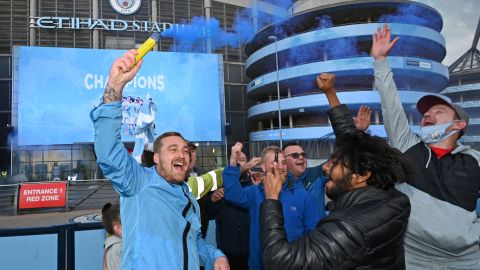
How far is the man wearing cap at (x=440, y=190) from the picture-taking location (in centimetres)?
200

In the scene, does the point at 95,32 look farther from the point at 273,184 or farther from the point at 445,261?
the point at 445,261

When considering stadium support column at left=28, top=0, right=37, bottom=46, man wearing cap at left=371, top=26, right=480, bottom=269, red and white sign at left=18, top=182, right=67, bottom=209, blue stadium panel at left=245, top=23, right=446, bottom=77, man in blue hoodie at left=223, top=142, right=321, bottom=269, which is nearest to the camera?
man wearing cap at left=371, top=26, right=480, bottom=269

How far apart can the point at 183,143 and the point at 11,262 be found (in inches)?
131

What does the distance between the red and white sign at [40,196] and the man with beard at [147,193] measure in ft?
41.3

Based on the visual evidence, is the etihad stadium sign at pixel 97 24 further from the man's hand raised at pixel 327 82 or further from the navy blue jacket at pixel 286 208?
the man's hand raised at pixel 327 82

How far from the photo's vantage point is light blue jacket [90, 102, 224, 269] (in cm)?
180

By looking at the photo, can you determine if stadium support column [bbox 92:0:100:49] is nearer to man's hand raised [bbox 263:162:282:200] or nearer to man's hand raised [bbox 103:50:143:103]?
man's hand raised [bbox 103:50:143:103]

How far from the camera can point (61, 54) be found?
78.3 feet

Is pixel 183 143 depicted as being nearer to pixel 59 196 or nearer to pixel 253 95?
pixel 59 196

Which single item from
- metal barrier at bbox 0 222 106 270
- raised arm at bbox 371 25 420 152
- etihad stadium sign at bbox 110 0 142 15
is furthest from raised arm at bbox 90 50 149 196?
etihad stadium sign at bbox 110 0 142 15

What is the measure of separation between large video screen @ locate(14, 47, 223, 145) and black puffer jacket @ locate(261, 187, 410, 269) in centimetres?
2143

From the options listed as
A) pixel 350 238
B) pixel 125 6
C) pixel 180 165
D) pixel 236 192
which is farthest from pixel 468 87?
pixel 350 238

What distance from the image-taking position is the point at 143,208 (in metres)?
1.93

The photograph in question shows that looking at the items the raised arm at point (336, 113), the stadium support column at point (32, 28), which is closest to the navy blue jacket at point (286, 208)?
the raised arm at point (336, 113)
